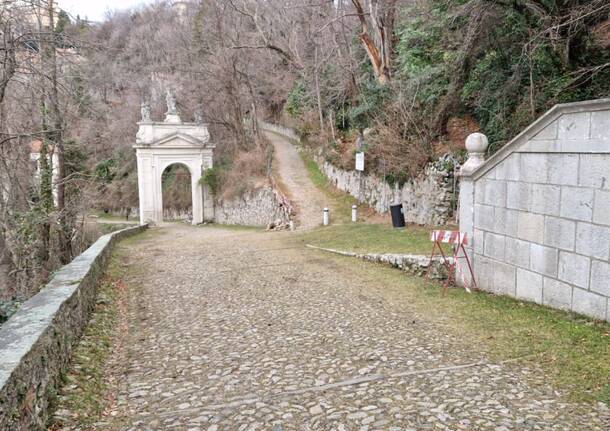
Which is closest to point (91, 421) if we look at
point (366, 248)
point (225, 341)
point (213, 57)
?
point (225, 341)

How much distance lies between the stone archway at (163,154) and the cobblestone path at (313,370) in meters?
21.4

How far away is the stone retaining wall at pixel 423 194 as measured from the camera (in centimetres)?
1372

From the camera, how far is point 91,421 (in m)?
A: 3.63

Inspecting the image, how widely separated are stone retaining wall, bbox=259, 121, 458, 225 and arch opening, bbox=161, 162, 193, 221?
763 inches

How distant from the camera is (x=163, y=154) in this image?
28906 mm

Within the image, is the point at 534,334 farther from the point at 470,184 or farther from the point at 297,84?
the point at 297,84

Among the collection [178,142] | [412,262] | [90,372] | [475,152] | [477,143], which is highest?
[178,142]

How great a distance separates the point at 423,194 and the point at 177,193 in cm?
2572

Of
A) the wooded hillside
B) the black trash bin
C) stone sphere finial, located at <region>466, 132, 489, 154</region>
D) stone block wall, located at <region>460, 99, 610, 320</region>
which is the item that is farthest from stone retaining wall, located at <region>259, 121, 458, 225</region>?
stone block wall, located at <region>460, 99, 610, 320</region>

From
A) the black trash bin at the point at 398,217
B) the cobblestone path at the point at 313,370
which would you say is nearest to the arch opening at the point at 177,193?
the black trash bin at the point at 398,217

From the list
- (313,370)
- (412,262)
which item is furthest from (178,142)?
(313,370)

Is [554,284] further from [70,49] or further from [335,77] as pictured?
[335,77]

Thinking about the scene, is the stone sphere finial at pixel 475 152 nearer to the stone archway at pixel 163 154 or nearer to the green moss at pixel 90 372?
the green moss at pixel 90 372

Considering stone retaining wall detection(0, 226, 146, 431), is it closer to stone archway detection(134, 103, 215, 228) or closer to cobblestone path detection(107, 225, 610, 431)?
cobblestone path detection(107, 225, 610, 431)
